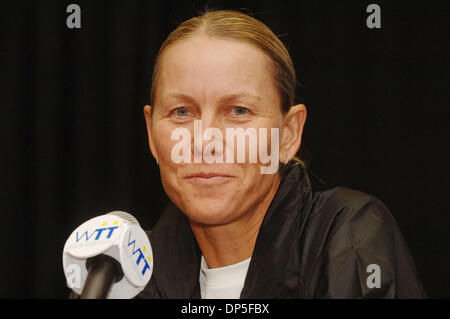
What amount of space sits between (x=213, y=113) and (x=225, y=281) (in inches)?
18.3

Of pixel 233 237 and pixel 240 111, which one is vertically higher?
pixel 240 111

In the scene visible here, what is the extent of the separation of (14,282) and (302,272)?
101cm

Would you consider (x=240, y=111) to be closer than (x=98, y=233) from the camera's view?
No

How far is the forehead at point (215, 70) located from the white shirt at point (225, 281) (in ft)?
1.56

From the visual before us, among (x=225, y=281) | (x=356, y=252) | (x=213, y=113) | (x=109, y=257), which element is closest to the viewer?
(x=109, y=257)

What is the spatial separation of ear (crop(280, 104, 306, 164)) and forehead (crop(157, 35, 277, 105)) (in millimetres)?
97

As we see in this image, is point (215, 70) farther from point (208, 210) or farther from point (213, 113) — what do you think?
point (208, 210)

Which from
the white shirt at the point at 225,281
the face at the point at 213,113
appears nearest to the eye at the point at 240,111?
the face at the point at 213,113

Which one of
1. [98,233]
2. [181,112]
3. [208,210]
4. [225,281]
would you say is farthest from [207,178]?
[98,233]

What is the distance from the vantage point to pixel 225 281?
133 cm

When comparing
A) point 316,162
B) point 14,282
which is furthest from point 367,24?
point 14,282

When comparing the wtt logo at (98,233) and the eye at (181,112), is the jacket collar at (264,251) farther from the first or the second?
the wtt logo at (98,233)

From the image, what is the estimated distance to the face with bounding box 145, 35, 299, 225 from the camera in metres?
1.21

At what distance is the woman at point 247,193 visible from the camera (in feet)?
3.75
